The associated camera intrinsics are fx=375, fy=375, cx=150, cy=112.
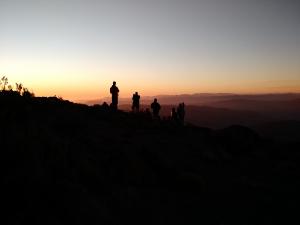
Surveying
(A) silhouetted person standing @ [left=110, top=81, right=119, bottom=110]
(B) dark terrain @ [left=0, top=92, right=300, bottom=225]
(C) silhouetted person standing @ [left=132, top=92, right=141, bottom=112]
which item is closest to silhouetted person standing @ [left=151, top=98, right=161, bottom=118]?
(C) silhouetted person standing @ [left=132, top=92, right=141, bottom=112]

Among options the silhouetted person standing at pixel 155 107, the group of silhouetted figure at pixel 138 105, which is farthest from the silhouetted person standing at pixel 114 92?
the silhouetted person standing at pixel 155 107

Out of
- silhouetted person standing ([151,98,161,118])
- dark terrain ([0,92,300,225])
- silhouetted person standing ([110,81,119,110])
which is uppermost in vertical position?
silhouetted person standing ([110,81,119,110])

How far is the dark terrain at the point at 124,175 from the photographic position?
30.9 ft

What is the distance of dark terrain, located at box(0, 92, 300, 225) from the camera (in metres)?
9.41

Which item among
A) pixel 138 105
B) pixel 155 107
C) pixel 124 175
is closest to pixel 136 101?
pixel 138 105

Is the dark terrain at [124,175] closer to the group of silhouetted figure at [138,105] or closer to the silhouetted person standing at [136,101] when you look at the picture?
the group of silhouetted figure at [138,105]

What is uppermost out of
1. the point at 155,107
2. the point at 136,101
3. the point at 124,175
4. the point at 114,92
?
the point at 114,92

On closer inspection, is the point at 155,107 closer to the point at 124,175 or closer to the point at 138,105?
the point at 138,105

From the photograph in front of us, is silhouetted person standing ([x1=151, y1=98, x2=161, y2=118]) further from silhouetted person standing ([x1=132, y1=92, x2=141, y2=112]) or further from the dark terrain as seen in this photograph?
the dark terrain

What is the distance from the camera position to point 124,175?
1346cm

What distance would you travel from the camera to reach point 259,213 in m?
12.3

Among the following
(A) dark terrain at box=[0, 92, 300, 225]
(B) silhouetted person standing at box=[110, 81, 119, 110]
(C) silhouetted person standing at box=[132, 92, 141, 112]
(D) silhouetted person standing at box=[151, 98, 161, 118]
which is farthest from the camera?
(D) silhouetted person standing at box=[151, 98, 161, 118]

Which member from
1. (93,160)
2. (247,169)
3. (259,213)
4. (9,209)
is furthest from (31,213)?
(247,169)

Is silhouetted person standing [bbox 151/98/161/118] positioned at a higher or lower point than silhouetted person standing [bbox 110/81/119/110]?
lower
